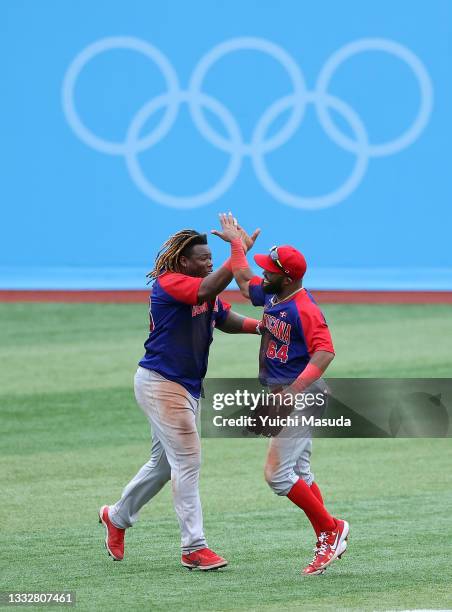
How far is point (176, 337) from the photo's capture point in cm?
757

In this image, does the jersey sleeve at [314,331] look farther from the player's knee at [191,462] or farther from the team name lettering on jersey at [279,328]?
the player's knee at [191,462]

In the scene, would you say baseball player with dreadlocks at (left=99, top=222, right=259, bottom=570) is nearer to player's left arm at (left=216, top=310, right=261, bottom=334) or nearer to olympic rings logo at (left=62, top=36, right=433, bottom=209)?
player's left arm at (left=216, top=310, right=261, bottom=334)

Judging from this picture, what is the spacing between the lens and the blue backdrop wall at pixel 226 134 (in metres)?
20.4

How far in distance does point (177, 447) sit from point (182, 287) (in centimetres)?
88

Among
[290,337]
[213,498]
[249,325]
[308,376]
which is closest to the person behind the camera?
[308,376]

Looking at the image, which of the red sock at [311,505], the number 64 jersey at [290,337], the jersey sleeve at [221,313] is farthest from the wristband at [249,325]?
the red sock at [311,505]

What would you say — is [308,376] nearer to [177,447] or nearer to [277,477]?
[277,477]

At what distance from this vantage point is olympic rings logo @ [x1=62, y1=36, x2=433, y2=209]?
20406mm

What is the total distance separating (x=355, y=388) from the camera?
9.65 m

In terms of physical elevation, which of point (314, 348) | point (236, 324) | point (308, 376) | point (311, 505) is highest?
point (236, 324)

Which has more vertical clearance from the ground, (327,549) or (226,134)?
(226,134)

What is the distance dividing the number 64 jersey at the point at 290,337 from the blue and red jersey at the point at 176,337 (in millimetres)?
356

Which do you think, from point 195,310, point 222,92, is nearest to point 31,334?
point 222,92

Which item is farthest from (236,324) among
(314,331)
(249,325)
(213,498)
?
(213,498)
